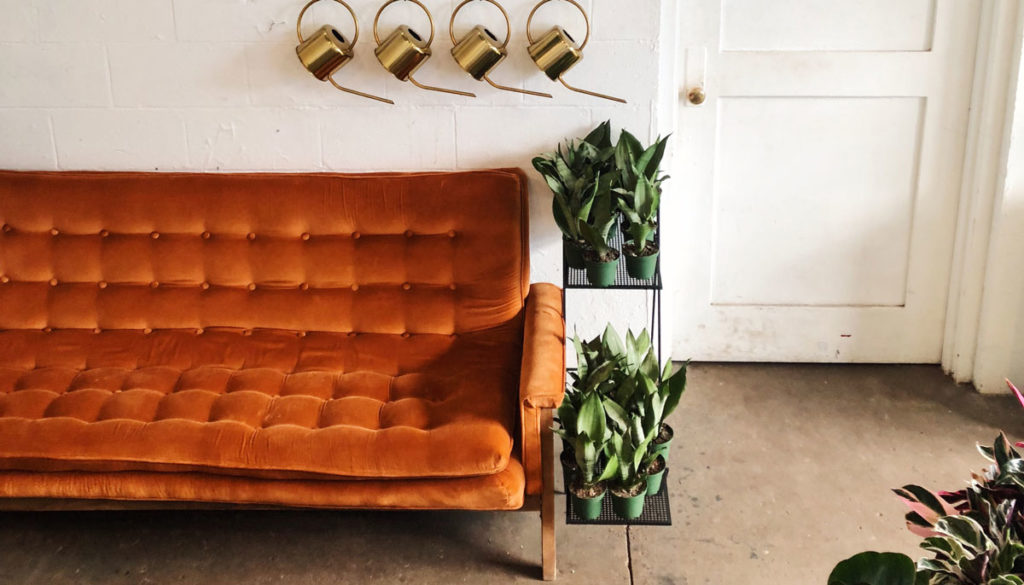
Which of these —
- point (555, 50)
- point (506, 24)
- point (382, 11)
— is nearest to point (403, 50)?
point (382, 11)

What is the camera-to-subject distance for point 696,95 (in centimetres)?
299

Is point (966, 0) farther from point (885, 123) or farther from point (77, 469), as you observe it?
point (77, 469)

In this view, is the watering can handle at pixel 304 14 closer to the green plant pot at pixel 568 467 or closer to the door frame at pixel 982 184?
the door frame at pixel 982 184

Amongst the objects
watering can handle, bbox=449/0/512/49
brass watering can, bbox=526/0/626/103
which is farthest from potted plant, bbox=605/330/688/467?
watering can handle, bbox=449/0/512/49

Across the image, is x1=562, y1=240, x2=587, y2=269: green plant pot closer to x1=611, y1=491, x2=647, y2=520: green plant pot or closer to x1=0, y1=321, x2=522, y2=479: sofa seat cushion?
x1=0, y1=321, x2=522, y2=479: sofa seat cushion

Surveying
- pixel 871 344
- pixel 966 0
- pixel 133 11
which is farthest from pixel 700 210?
pixel 133 11

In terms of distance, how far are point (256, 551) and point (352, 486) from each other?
42 cm

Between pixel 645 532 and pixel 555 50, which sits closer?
pixel 645 532

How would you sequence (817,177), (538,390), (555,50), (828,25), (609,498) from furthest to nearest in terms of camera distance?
(817,177)
(828,25)
(555,50)
(609,498)
(538,390)

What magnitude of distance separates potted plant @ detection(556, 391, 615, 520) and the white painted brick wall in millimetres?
746

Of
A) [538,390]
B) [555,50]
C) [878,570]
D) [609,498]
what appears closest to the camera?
[878,570]

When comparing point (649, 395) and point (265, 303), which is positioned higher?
point (265, 303)

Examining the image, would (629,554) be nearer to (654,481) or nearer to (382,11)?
(654,481)

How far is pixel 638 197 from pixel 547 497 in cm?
75
